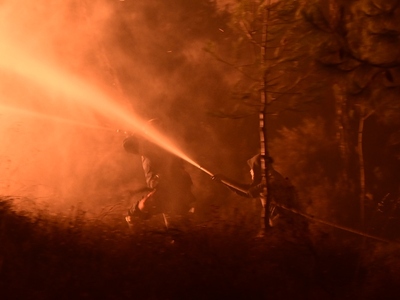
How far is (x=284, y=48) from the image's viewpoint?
7645mm

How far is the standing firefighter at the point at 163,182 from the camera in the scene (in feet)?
29.0

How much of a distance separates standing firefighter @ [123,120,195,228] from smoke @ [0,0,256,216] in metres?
1.19

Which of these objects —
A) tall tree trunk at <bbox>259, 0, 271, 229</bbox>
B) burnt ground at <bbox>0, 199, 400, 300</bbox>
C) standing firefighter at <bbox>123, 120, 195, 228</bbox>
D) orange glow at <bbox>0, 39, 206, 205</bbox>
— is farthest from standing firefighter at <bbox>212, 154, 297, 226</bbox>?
orange glow at <bbox>0, 39, 206, 205</bbox>

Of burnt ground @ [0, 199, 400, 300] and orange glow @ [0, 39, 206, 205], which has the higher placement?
orange glow @ [0, 39, 206, 205]

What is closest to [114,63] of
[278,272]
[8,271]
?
[8,271]

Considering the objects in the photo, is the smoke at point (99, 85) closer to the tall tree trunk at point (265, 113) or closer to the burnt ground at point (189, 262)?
the tall tree trunk at point (265, 113)

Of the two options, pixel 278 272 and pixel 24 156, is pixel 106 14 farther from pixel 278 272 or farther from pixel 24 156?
pixel 278 272

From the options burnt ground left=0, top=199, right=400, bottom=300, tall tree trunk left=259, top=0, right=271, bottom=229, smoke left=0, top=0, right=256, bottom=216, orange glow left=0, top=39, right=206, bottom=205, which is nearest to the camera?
burnt ground left=0, top=199, right=400, bottom=300

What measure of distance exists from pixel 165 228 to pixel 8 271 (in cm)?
200

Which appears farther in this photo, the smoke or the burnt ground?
the smoke

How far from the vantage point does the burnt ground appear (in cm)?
638

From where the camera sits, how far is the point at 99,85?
11.4 meters

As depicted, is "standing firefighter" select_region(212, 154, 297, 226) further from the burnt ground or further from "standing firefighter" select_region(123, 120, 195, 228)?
"standing firefighter" select_region(123, 120, 195, 228)

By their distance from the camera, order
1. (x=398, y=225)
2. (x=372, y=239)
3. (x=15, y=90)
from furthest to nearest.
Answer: (x=15, y=90), (x=398, y=225), (x=372, y=239)
